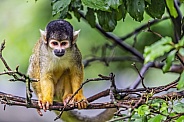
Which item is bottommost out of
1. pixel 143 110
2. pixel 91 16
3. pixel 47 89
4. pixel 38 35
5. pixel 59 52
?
pixel 143 110

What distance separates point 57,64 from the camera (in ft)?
12.5

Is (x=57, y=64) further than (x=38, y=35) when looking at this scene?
No

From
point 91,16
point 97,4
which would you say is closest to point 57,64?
point 91,16

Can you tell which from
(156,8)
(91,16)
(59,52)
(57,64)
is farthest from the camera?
→ (57,64)

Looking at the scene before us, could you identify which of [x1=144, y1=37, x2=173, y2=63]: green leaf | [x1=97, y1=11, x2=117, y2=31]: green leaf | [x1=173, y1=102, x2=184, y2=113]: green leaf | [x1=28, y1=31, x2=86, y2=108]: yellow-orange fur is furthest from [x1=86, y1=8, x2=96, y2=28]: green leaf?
[x1=144, y1=37, x2=173, y2=63]: green leaf

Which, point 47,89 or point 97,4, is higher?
point 97,4

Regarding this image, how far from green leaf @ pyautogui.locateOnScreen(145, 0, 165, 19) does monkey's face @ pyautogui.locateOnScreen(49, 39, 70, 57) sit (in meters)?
0.91

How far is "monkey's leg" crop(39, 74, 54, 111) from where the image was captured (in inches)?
138

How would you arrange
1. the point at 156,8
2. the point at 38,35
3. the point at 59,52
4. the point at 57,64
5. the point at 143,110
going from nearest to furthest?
the point at 143,110
the point at 156,8
the point at 59,52
the point at 57,64
the point at 38,35

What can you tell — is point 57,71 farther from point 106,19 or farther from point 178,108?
point 178,108

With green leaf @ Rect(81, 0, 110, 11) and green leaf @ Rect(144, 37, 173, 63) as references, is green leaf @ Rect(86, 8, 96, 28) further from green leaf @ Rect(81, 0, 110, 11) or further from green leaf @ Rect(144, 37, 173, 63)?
green leaf @ Rect(144, 37, 173, 63)

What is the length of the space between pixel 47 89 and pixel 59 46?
370mm

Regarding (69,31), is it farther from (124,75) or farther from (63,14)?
(124,75)

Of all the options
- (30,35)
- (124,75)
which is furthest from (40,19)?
(124,75)
